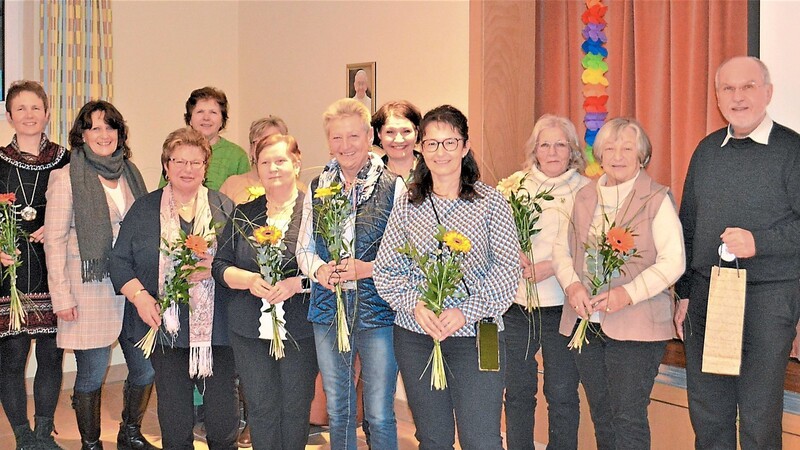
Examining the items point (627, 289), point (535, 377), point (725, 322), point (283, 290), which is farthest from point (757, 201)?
point (283, 290)

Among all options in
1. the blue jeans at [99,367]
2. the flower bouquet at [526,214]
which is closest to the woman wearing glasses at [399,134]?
the flower bouquet at [526,214]

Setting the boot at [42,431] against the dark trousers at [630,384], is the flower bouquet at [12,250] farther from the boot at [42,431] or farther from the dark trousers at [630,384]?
the dark trousers at [630,384]

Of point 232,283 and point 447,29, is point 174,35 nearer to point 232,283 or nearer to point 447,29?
point 447,29

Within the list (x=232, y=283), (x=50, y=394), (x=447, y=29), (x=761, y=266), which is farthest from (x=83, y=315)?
(x=761, y=266)

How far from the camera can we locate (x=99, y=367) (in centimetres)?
398

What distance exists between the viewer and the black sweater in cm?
290

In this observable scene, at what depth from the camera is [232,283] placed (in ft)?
10.5

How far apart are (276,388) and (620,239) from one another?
144cm

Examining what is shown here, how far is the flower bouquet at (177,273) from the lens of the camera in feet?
11.0

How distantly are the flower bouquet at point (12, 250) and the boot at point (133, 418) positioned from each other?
25.0 inches

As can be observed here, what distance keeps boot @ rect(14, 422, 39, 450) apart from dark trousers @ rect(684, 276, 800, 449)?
10.2 ft

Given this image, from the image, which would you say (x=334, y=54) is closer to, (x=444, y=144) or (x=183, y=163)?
(x=183, y=163)

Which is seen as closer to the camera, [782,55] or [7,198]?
[782,55]

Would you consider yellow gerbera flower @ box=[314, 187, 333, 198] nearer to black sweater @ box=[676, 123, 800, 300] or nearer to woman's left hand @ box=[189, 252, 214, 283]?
woman's left hand @ box=[189, 252, 214, 283]
